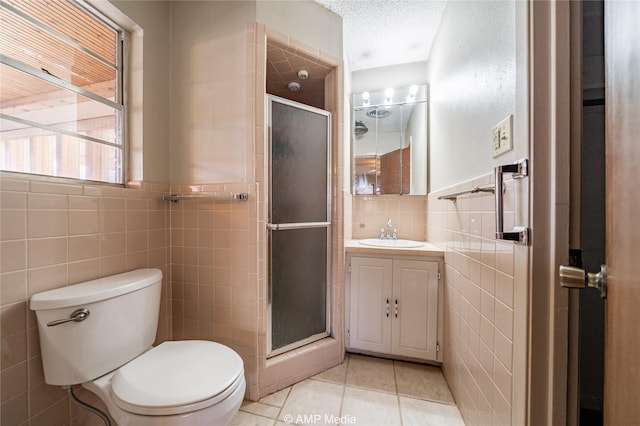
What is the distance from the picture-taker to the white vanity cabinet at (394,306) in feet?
5.36

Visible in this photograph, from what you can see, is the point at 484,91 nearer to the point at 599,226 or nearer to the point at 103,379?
the point at 599,226

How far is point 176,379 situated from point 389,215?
1.90m

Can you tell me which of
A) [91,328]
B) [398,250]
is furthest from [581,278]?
[91,328]

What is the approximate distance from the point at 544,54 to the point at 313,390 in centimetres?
186

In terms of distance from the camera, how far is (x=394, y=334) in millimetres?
1695

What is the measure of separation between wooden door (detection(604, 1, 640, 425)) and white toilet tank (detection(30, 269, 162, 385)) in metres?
1.54

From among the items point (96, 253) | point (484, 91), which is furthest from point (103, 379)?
point (484, 91)

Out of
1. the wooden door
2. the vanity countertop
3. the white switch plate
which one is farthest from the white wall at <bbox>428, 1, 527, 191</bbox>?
the vanity countertop

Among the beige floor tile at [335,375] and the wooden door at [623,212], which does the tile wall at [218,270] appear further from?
A: the wooden door at [623,212]

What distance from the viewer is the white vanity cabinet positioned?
5.36 ft

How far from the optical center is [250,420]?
123 cm

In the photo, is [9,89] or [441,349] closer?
[9,89]

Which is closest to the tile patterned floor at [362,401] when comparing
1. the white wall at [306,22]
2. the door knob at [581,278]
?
the door knob at [581,278]

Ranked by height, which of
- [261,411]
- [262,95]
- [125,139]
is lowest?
[261,411]
